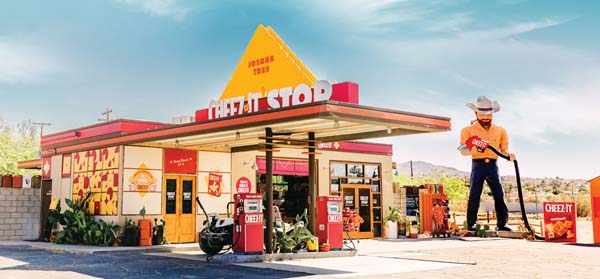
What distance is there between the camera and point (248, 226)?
52.2 feet

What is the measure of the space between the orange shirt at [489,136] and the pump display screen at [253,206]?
8.77 meters

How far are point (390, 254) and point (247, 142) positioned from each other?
6.10 meters

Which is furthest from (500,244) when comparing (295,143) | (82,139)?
(82,139)

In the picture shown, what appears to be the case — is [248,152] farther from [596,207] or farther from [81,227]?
[596,207]

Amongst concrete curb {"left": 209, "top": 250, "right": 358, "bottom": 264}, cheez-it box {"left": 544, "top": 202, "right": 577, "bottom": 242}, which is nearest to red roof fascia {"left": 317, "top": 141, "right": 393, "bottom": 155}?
cheez-it box {"left": 544, "top": 202, "right": 577, "bottom": 242}

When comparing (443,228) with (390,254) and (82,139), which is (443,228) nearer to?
(390,254)

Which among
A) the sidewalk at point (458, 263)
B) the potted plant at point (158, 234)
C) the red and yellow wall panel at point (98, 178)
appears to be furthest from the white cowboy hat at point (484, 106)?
the red and yellow wall panel at point (98, 178)

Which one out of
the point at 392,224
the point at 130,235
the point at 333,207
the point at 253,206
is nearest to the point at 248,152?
the point at 130,235

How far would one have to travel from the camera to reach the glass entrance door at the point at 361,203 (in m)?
26.4

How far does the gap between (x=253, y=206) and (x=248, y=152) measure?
7.71m

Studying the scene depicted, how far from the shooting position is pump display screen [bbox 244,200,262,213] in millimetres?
15978

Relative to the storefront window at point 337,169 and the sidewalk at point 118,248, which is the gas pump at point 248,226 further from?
the storefront window at point 337,169

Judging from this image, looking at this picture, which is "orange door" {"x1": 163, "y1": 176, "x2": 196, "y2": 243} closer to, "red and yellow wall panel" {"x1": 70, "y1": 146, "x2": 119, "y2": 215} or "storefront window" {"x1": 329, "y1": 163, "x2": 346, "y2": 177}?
"red and yellow wall panel" {"x1": 70, "y1": 146, "x2": 119, "y2": 215}

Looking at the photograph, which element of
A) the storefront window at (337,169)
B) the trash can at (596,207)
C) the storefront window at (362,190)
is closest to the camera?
the trash can at (596,207)
